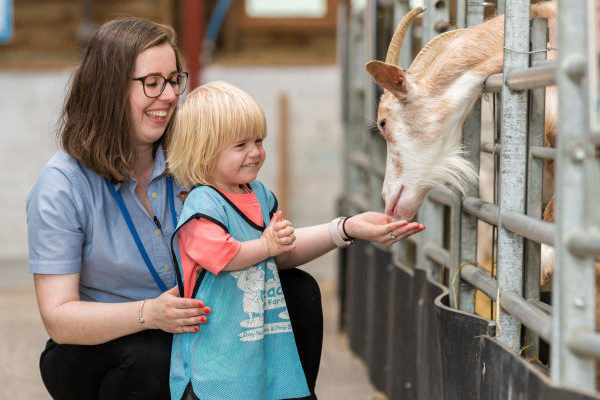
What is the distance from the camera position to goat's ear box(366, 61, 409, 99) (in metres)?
2.03

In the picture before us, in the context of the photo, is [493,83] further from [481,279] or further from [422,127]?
[481,279]

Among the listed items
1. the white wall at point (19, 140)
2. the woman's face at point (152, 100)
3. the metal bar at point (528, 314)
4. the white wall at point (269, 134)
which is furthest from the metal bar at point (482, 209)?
the white wall at point (19, 140)

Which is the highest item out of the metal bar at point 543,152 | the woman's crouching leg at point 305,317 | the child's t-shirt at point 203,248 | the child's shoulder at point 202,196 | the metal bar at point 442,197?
the metal bar at point 543,152

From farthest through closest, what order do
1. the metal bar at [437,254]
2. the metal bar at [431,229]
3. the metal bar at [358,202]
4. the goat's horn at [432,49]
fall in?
the metal bar at [358,202] → the metal bar at [431,229] → the metal bar at [437,254] → the goat's horn at [432,49]

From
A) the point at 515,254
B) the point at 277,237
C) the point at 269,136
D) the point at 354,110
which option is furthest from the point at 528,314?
the point at 269,136

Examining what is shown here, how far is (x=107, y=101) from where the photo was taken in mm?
2293

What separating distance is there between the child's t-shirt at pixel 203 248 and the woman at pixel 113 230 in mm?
152

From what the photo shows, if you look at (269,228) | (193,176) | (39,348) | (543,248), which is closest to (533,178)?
(543,248)

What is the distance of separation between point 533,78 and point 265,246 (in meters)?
0.70

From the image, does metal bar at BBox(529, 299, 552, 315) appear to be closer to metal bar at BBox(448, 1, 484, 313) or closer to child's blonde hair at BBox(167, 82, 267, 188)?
metal bar at BBox(448, 1, 484, 313)

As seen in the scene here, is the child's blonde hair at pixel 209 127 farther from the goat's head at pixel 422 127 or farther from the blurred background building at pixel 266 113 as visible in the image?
the blurred background building at pixel 266 113

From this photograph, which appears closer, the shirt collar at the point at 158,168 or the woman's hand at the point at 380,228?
the woman's hand at the point at 380,228

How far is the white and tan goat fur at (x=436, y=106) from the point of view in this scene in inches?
85.5

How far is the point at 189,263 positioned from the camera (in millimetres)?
2090
